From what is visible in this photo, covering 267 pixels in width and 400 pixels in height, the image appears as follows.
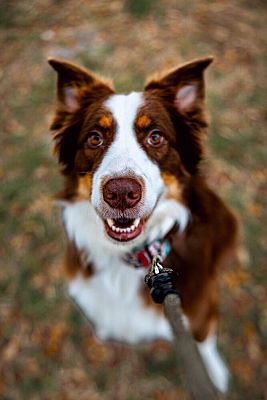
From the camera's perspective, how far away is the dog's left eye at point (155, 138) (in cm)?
225

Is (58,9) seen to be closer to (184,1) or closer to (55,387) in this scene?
(184,1)

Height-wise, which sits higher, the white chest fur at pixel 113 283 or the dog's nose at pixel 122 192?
the dog's nose at pixel 122 192

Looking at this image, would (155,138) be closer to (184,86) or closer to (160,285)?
(184,86)

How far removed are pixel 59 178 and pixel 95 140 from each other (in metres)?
1.95

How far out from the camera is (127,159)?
81.2 inches

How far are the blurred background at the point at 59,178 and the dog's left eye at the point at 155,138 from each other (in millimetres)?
1661

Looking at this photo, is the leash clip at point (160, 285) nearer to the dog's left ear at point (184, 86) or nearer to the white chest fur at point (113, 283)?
the white chest fur at point (113, 283)

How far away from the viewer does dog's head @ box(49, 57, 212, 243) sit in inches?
79.8

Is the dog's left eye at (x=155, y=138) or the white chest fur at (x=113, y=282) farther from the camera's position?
the white chest fur at (x=113, y=282)

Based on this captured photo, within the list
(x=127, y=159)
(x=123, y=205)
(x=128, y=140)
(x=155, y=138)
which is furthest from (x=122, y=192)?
(x=155, y=138)

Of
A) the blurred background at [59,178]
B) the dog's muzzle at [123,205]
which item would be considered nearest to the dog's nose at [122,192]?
the dog's muzzle at [123,205]

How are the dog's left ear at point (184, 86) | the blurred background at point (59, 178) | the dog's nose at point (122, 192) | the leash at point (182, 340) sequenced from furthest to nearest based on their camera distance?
the blurred background at point (59, 178) → the dog's left ear at point (184, 86) → the dog's nose at point (122, 192) → the leash at point (182, 340)

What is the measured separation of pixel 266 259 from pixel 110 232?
6.37ft

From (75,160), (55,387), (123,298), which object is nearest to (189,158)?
(75,160)
